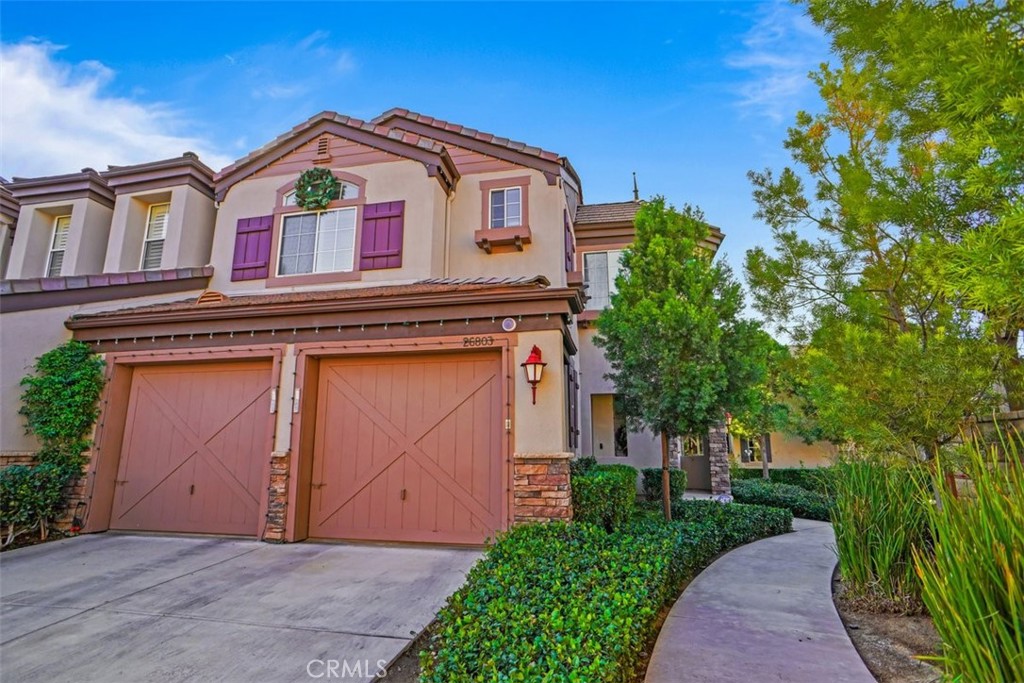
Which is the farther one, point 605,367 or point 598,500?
point 605,367

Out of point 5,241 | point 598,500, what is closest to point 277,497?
point 598,500

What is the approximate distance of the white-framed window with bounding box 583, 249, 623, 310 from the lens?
1158cm

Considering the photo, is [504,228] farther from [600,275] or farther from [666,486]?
[666,486]

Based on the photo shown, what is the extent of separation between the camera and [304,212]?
9.43 m

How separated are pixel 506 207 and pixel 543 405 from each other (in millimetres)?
5257

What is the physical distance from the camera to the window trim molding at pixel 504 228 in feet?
30.8

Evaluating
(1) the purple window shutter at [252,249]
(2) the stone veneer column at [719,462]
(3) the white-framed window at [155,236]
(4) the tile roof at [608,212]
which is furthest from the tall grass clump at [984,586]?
(3) the white-framed window at [155,236]

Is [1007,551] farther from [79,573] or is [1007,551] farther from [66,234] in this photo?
[66,234]

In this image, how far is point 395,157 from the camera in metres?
9.45

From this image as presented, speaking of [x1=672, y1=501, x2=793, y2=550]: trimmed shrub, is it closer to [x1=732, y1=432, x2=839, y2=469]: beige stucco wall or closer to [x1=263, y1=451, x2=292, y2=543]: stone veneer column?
[x1=263, y1=451, x2=292, y2=543]: stone veneer column

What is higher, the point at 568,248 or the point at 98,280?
the point at 568,248

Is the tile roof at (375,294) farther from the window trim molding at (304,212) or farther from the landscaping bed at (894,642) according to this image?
the landscaping bed at (894,642)

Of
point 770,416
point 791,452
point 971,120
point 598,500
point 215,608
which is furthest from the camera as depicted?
point 791,452

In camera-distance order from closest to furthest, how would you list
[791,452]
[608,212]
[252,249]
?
[252,249] → [608,212] → [791,452]
